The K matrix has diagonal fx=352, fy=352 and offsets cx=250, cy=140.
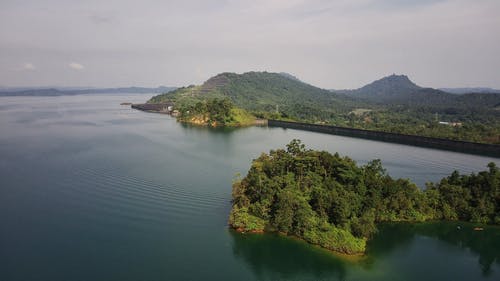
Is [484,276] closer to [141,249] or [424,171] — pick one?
[141,249]

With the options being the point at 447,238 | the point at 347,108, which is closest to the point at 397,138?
the point at 447,238

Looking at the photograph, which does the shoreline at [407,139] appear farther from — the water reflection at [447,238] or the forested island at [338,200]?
the water reflection at [447,238]

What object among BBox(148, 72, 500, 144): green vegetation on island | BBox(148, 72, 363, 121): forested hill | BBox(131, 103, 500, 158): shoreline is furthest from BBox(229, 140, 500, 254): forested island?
BBox(148, 72, 363, 121): forested hill

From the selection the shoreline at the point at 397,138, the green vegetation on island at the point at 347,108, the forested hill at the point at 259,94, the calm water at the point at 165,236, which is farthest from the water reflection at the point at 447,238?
the forested hill at the point at 259,94

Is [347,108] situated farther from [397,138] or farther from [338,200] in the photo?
[338,200]

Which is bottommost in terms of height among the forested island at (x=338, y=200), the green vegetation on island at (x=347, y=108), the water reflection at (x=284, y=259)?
the water reflection at (x=284, y=259)

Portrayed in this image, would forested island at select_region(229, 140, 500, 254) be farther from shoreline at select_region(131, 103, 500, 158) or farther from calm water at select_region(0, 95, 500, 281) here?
shoreline at select_region(131, 103, 500, 158)
